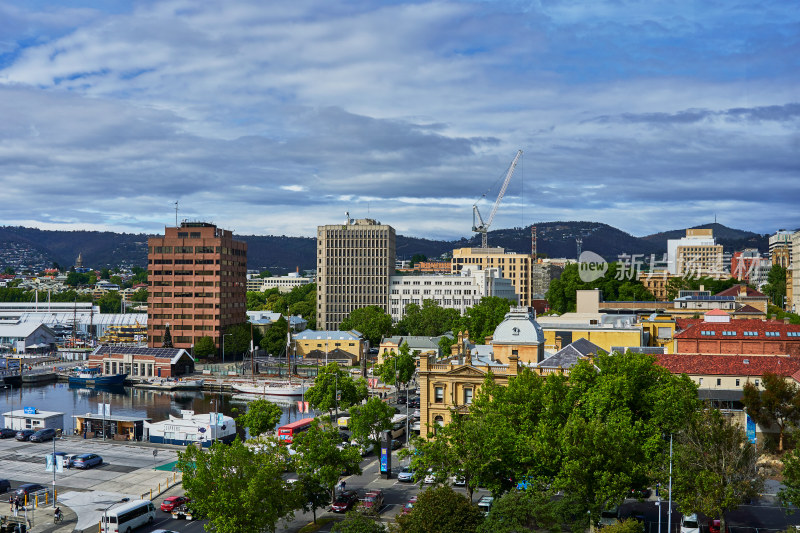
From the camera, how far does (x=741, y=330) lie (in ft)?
285

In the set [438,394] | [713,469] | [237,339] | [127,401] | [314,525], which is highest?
[438,394]

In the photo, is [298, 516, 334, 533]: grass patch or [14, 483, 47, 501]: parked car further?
[14, 483, 47, 501]: parked car

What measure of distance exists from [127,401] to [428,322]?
72.4 metres

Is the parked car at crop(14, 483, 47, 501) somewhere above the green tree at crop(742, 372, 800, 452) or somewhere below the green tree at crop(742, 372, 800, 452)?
below

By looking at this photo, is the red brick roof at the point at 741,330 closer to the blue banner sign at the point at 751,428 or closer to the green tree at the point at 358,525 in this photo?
the blue banner sign at the point at 751,428

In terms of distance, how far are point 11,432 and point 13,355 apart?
350 ft

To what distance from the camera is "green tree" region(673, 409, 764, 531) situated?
47062mm

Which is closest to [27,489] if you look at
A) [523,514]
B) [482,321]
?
[523,514]

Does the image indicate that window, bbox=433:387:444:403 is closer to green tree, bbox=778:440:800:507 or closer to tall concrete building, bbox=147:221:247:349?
green tree, bbox=778:440:800:507

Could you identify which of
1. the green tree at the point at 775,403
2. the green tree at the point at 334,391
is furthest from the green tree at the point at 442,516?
the green tree at the point at 334,391

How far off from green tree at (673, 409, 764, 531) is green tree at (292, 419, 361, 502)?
22380 mm

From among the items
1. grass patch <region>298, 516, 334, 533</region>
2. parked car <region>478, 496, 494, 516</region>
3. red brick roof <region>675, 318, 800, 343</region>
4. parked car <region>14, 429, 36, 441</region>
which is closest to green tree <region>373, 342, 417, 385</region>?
red brick roof <region>675, 318, 800, 343</region>

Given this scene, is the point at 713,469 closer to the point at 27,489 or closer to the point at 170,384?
the point at 27,489

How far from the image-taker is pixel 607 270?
188 m
